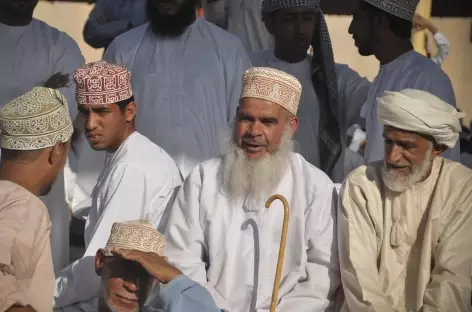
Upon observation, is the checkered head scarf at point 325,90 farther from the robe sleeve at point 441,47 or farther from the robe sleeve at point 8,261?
the robe sleeve at point 8,261

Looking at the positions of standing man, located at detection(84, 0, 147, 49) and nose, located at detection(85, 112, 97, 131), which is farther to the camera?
standing man, located at detection(84, 0, 147, 49)

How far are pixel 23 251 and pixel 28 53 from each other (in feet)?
11.6

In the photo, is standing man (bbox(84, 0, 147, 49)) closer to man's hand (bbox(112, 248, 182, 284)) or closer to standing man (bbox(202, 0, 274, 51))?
standing man (bbox(202, 0, 274, 51))

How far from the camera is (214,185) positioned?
6902mm

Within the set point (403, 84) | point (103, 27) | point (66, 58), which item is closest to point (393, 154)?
point (403, 84)

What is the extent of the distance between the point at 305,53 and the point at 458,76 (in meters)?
3.76

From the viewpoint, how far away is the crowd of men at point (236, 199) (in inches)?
235

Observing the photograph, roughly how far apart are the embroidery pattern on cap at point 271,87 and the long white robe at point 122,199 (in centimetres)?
79

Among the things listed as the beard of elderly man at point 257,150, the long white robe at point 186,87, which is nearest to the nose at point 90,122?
the beard of elderly man at point 257,150

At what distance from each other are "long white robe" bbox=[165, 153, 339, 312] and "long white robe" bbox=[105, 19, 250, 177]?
154 centimetres

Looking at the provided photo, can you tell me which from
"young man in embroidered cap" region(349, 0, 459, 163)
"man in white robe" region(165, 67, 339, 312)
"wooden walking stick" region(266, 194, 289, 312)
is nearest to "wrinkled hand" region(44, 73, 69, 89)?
"man in white robe" region(165, 67, 339, 312)

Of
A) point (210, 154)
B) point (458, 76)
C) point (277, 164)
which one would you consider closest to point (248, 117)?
point (277, 164)

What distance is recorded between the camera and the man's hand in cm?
609

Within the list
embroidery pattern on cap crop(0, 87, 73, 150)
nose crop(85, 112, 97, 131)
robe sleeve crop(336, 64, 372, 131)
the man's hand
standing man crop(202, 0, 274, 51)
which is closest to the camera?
embroidery pattern on cap crop(0, 87, 73, 150)
